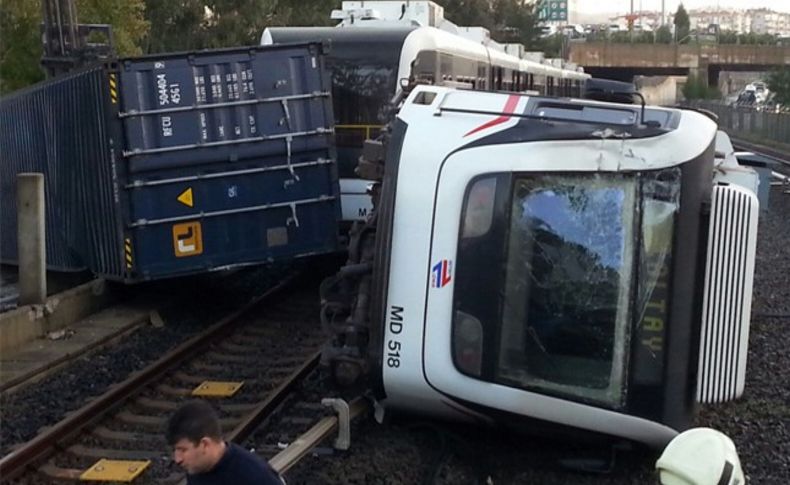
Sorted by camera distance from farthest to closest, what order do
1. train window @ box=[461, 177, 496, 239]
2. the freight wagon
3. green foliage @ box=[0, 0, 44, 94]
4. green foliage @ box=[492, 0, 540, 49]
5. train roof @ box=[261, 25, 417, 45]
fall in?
green foliage @ box=[492, 0, 540, 49]
green foliage @ box=[0, 0, 44, 94]
train roof @ box=[261, 25, 417, 45]
the freight wagon
train window @ box=[461, 177, 496, 239]

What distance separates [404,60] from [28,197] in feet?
15.5

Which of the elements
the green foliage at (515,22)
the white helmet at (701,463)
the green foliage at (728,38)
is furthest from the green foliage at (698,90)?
the white helmet at (701,463)

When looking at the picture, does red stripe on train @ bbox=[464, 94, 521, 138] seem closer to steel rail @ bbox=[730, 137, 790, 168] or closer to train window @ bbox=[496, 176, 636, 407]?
train window @ bbox=[496, 176, 636, 407]

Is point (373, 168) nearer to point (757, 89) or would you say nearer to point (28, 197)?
point (28, 197)

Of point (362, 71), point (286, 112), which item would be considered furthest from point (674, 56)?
point (286, 112)

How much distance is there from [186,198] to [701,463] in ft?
30.0

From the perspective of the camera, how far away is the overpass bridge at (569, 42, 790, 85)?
3105 inches

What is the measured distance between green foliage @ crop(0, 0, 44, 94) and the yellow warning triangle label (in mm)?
8220

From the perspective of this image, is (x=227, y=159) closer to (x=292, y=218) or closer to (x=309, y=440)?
(x=292, y=218)

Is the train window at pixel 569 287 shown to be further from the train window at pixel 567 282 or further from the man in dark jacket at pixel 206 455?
the man in dark jacket at pixel 206 455

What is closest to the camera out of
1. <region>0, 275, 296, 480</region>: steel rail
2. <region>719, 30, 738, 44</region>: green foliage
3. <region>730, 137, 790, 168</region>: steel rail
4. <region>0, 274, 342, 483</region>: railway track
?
<region>0, 275, 296, 480</region>: steel rail

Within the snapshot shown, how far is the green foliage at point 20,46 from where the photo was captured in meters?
19.4

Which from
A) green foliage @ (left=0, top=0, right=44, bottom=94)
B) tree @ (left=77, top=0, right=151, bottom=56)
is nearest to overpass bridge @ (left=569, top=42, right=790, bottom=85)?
tree @ (left=77, top=0, right=151, bottom=56)

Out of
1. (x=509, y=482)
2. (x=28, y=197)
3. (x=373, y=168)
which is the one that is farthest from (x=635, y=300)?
(x=28, y=197)
